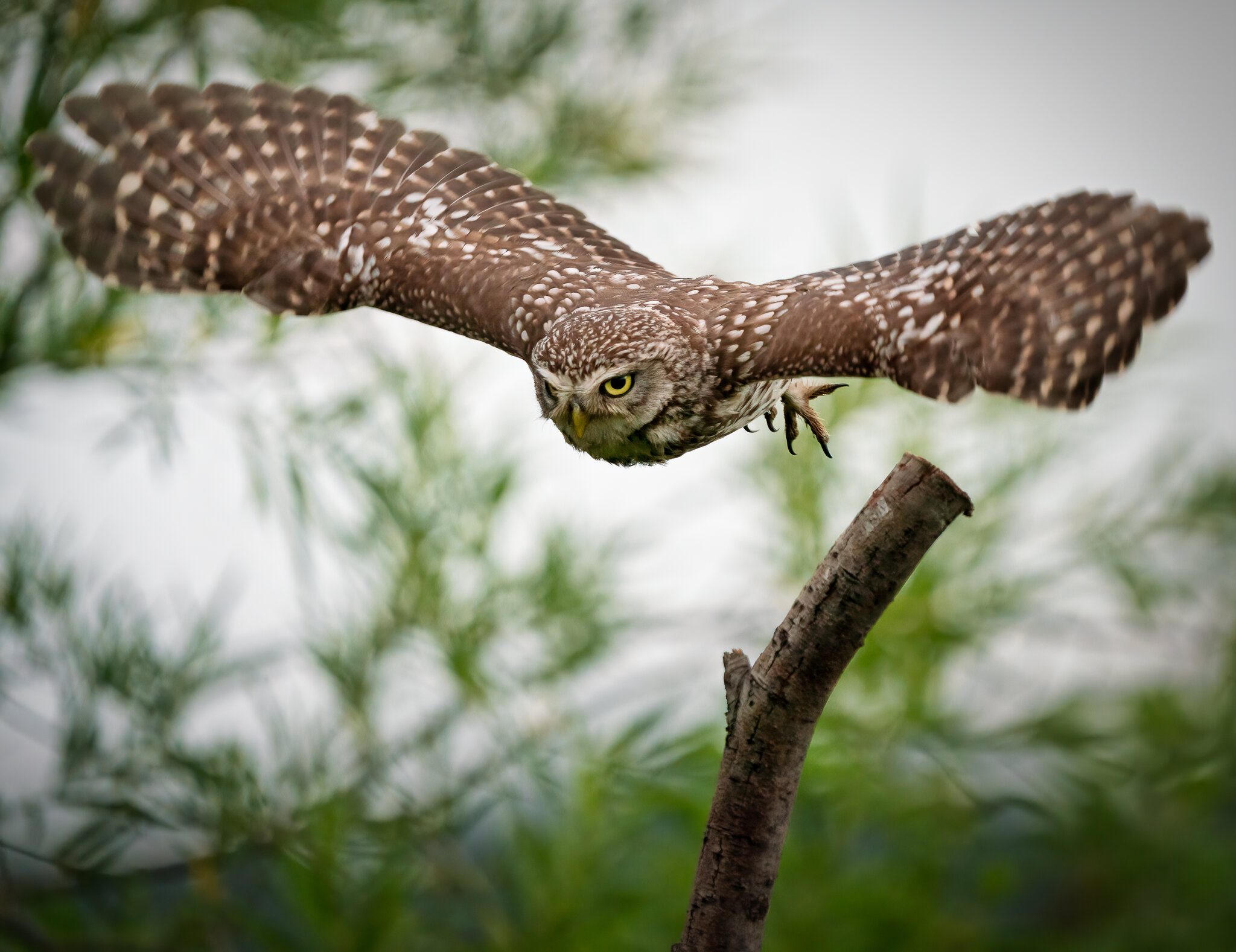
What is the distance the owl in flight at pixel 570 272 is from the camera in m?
1.46

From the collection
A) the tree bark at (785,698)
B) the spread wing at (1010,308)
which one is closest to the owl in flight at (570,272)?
the spread wing at (1010,308)

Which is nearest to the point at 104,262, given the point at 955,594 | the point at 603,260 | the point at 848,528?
the point at 603,260

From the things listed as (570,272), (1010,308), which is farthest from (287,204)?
(1010,308)

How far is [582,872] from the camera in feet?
10.2

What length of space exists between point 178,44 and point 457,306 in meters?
1.72

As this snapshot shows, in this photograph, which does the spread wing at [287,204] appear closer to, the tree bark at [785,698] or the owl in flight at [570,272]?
the owl in flight at [570,272]

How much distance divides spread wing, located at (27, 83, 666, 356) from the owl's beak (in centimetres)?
40

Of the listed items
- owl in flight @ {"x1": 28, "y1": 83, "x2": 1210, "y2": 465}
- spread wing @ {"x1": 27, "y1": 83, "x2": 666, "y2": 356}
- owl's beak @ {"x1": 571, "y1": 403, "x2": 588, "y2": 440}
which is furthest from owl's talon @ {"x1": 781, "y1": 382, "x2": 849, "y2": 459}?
owl's beak @ {"x1": 571, "y1": 403, "x2": 588, "y2": 440}

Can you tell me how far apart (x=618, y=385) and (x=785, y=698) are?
21.2 inches

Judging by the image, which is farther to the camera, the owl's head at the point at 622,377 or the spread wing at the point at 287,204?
the spread wing at the point at 287,204

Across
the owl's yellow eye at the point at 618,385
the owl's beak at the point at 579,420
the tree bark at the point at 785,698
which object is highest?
the owl's yellow eye at the point at 618,385

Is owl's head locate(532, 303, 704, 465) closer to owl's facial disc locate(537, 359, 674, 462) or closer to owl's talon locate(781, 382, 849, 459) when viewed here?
owl's facial disc locate(537, 359, 674, 462)

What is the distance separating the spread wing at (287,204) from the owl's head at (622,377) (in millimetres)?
348

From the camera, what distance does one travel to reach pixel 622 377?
1698 millimetres
